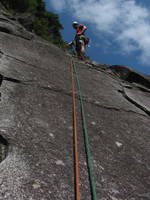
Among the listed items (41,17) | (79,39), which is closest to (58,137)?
(79,39)

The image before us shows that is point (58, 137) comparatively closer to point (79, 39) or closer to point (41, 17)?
point (79, 39)

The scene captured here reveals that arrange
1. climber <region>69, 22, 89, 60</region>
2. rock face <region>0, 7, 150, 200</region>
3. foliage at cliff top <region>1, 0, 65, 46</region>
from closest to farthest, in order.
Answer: rock face <region>0, 7, 150, 200</region> < climber <region>69, 22, 89, 60</region> < foliage at cliff top <region>1, 0, 65, 46</region>

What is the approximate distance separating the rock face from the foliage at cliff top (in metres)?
13.6

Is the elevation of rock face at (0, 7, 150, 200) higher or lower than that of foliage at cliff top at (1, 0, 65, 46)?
lower

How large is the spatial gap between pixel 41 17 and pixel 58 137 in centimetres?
2228

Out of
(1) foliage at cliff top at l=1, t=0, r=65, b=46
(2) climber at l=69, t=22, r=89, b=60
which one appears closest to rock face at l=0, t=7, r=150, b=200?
(2) climber at l=69, t=22, r=89, b=60

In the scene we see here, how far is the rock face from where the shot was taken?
92.0 inches

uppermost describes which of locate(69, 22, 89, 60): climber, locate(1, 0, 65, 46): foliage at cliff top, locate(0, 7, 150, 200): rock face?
locate(1, 0, 65, 46): foliage at cliff top

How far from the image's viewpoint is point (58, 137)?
3.14 metres

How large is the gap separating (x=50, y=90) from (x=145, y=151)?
193 cm

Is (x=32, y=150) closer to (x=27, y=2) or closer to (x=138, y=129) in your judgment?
(x=138, y=129)

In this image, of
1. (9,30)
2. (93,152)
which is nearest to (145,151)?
(93,152)

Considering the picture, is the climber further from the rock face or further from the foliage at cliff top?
the foliage at cliff top

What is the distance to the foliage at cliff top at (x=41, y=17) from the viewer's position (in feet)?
66.3
